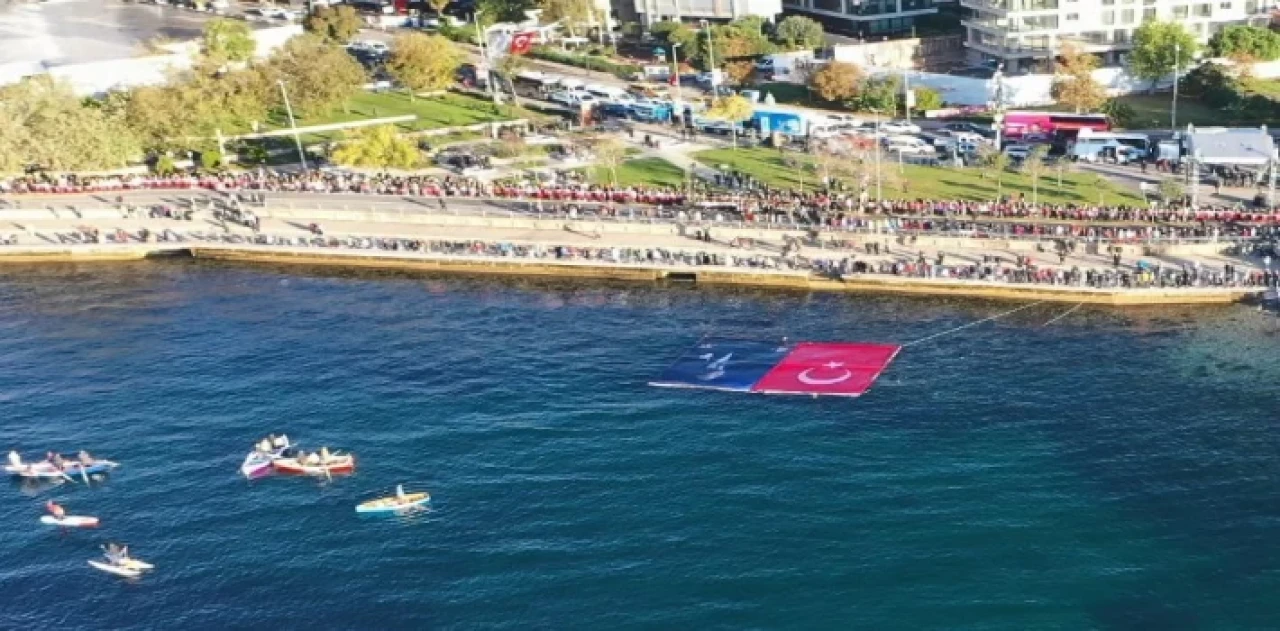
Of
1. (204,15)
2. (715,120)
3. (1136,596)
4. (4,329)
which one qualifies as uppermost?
(204,15)

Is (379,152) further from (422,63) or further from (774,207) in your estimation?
(774,207)

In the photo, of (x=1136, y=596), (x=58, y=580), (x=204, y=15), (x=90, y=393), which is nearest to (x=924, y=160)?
(x=1136, y=596)

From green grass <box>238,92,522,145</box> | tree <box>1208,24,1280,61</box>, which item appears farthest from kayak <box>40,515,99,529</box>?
tree <box>1208,24,1280,61</box>

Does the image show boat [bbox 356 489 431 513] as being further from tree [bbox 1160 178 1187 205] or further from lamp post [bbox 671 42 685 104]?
A: lamp post [bbox 671 42 685 104]

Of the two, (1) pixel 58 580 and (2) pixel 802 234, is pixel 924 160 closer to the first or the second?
(2) pixel 802 234

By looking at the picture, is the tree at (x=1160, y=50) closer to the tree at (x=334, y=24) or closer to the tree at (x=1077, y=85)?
the tree at (x=1077, y=85)

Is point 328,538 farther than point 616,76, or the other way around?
point 616,76

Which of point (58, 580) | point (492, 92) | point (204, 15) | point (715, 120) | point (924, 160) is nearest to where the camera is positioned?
point (58, 580)
